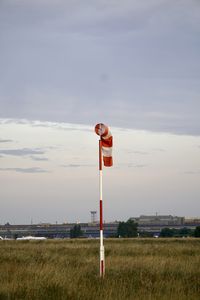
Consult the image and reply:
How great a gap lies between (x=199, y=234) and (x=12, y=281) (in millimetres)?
68233

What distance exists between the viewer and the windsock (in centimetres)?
1264

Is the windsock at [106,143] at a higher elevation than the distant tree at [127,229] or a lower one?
lower

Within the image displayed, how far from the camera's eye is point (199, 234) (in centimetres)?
7619

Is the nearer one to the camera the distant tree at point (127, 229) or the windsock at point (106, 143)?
the windsock at point (106, 143)

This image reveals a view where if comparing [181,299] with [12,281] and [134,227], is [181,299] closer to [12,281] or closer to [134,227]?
[12,281]

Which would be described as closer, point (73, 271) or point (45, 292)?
point (45, 292)

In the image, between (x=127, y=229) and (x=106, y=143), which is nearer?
(x=106, y=143)

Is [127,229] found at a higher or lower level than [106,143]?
higher

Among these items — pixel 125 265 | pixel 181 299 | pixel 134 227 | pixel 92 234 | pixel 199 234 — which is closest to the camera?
pixel 181 299

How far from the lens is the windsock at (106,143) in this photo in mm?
12641

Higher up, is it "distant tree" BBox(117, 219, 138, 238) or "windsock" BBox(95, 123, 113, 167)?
"distant tree" BBox(117, 219, 138, 238)

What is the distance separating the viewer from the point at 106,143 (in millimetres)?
12836

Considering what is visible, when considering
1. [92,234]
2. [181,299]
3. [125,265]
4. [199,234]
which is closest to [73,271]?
[125,265]

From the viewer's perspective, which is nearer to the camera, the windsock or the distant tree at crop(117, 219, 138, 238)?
the windsock
